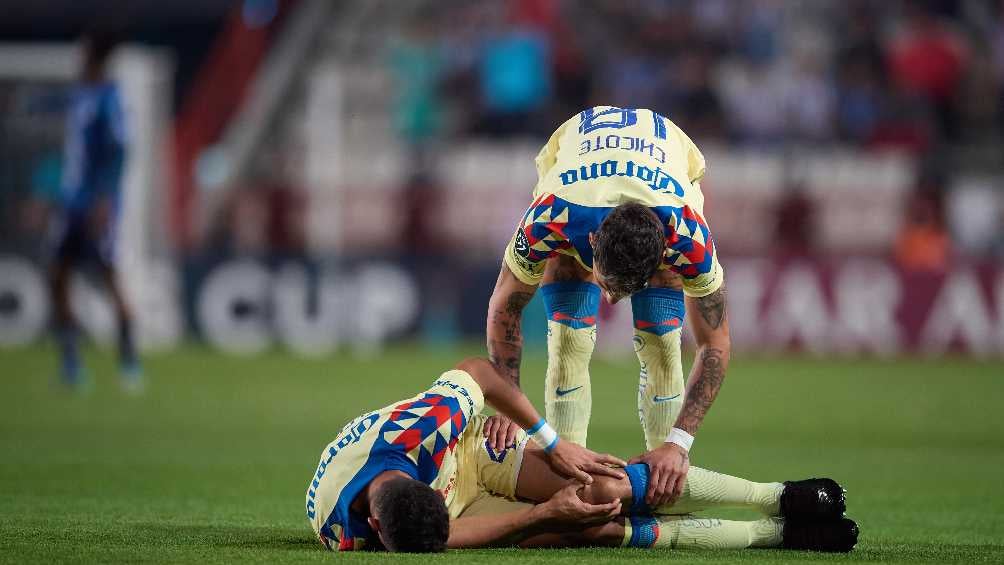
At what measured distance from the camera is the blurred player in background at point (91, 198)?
13.4m

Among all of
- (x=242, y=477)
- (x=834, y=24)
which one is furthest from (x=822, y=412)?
(x=834, y=24)

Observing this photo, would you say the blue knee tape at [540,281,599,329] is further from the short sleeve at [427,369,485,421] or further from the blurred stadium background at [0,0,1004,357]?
the blurred stadium background at [0,0,1004,357]

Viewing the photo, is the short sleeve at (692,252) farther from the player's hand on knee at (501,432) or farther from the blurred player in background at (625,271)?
the player's hand on knee at (501,432)

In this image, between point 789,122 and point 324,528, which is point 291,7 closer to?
point 789,122

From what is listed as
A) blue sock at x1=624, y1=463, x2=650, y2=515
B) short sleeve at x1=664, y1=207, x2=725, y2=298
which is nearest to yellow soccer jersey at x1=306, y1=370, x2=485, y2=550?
blue sock at x1=624, y1=463, x2=650, y2=515

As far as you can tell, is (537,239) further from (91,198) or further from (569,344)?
(91,198)

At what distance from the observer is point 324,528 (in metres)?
5.77

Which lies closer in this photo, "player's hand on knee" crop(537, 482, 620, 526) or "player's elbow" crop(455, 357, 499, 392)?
"player's hand on knee" crop(537, 482, 620, 526)

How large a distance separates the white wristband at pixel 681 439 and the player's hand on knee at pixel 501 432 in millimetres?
602

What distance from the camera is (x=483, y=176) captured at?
19.6 m

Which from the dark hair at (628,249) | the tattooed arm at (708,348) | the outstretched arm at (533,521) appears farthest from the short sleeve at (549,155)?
the outstretched arm at (533,521)

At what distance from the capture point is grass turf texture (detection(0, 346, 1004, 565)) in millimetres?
6117

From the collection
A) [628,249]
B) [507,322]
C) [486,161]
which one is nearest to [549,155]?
[507,322]

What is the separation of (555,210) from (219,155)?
49.8 feet
